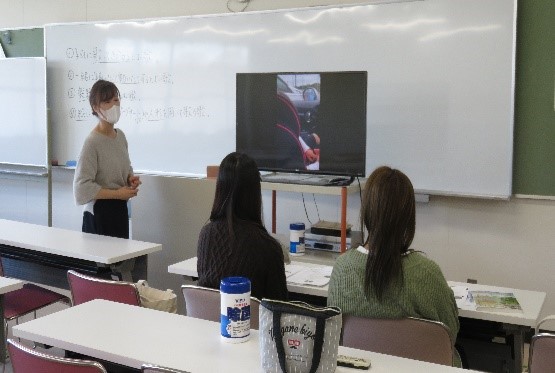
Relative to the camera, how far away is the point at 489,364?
2.66 m

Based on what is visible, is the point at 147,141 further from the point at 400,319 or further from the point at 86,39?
the point at 400,319

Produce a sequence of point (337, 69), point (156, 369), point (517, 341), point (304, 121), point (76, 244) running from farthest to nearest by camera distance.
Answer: point (337, 69) < point (304, 121) < point (76, 244) < point (517, 341) < point (156, 369)

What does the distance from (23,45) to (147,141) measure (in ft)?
5.82

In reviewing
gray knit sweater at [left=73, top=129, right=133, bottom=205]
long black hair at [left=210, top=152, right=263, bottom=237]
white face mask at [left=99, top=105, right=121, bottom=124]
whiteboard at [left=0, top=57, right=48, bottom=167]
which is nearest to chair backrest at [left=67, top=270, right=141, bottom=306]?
long black hair at [left=210, top=152, right=263, bottom=237]

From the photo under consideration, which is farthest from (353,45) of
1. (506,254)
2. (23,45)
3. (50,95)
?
(23,45)

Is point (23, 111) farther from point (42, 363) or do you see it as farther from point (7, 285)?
point (42, 363)

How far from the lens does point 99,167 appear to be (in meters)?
3.92

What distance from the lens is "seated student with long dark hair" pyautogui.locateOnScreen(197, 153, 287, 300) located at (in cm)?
241

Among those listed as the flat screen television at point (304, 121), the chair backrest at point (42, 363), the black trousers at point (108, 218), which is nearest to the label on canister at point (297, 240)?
the flat screen television at point (304, 121)

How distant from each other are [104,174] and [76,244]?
23.3 inches

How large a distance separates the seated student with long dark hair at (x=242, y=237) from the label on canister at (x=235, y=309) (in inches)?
19.1

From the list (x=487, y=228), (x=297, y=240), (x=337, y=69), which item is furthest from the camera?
(x=337, y=69)

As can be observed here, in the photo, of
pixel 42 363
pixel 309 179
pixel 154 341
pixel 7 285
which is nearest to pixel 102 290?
pixel 7 285

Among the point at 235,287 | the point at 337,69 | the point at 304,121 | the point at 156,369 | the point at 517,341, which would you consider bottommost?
the point at 517,341
